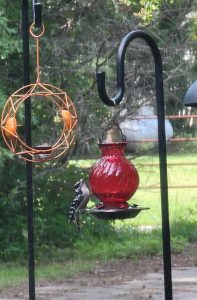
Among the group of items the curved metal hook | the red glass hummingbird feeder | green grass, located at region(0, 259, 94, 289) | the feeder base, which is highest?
the curved metal hook

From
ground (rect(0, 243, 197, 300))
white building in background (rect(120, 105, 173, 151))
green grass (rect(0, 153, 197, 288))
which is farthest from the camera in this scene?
white building in background (rect(120, 105, 173, 151))

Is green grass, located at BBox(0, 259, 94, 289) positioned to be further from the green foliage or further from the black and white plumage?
the black and white plumage

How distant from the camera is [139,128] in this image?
12.8 meters

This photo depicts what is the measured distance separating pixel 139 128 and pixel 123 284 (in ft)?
9.63

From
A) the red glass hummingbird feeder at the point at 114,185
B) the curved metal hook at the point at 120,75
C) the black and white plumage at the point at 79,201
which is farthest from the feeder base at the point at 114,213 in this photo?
the curved metal hook at the point at 120,75

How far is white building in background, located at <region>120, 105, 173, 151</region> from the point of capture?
12367 millimetres

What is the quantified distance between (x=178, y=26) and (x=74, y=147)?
2.14 meters

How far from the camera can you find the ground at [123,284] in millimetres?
9711

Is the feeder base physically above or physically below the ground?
above

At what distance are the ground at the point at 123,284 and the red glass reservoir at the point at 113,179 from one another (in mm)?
4714

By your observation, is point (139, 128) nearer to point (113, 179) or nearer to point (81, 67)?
point (81, 67)

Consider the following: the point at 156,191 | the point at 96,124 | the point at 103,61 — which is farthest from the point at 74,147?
the point at 156,191

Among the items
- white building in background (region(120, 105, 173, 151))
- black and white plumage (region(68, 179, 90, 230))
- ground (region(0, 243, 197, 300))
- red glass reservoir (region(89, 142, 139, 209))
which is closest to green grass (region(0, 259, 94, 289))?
ground (region(0, 243, 197, 300))

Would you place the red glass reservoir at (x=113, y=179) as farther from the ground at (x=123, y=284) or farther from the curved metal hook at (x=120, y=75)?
the ground at (x=123, y=284)
